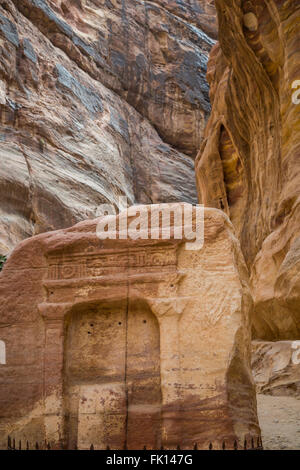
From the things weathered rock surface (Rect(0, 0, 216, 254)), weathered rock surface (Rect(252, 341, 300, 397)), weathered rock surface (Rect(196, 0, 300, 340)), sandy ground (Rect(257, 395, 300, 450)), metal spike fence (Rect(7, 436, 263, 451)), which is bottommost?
metal spike fence (Rect(7, 436, 263, 451))

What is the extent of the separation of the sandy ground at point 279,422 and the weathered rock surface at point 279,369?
264 millimetres

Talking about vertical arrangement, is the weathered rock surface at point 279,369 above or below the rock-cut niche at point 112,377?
above

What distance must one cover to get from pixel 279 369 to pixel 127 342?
406 centimetres

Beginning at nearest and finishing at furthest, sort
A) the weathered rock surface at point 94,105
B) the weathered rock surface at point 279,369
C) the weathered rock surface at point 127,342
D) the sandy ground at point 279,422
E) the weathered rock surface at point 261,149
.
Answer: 1. the weathered rock surface at point 127,342
2. the sandy ground at point 279,422
3. the weathered rock surface at point 279,369
4. the weathered rock surface at point 261,149
5. the weathered rock surface at point 94,105

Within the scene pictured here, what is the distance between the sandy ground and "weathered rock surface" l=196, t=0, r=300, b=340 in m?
1.81

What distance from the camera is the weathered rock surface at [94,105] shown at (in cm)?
1986

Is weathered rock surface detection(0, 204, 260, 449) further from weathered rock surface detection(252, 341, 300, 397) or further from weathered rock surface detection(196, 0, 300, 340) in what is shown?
weathered rock surface detection(196, 0, 300, 340)

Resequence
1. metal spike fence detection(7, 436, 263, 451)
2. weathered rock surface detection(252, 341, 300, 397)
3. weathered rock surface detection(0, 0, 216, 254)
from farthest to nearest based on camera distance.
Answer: weathered rock surface detection(0, 0, 216, 254) < weathered rock surface detection(252, 341, 300, 397) < metal spike fence detection(7, 436, 263, 451)

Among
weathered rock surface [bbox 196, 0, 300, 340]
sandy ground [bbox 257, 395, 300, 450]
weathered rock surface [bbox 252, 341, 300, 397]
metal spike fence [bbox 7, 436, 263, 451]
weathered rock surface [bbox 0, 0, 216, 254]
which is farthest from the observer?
weathered rock surface [bbox 0, 0, 216, 254]

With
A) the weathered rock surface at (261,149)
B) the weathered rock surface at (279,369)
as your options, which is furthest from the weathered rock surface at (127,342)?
the weathered rock surface at (261,149)

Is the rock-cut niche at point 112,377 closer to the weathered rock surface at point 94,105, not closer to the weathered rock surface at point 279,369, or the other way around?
the weathered rock surface at point 279,369

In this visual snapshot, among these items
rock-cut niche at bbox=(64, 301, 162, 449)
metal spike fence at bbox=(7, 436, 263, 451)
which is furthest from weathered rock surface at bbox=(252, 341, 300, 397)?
rock-cut niche at bbox=(64, 301, 162, 449)

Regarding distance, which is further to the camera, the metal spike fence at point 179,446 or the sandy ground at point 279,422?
the sandy ground at point 279,422

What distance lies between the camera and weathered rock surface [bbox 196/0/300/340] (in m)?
10.3
